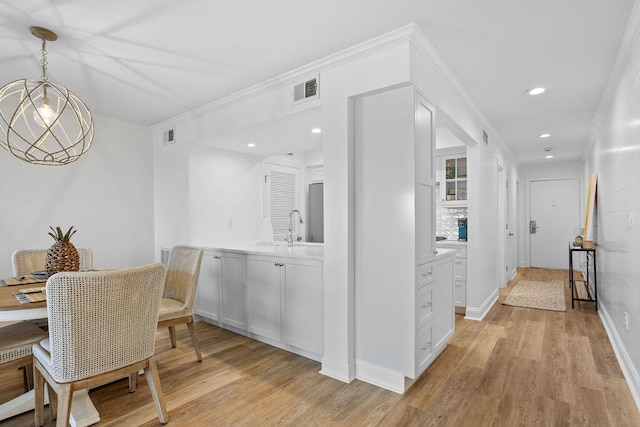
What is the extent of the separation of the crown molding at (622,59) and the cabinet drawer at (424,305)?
6.86ft

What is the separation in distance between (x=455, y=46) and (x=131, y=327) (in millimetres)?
2721

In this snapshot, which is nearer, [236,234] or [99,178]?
[99,178]

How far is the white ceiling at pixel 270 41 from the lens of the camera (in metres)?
2.01

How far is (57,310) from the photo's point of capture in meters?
1.61

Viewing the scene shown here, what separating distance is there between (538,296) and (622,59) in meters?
3.61

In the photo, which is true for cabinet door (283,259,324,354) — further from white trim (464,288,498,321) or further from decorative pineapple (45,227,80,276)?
white trim (464,288,498,321)

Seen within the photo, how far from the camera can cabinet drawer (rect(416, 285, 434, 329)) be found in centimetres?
241

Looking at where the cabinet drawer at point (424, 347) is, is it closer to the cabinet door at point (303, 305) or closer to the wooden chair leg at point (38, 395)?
the cabinet door at point (303, 305)

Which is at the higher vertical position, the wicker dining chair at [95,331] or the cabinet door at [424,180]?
the cabinet door at [424,180]

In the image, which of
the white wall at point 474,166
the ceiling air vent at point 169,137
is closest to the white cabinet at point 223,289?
the ceiling air vent at point 169,137

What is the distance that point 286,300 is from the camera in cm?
303

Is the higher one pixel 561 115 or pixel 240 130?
pixel 561 115

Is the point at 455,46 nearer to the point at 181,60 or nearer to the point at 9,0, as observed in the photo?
the point at 181,60

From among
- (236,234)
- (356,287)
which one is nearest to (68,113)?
(236,234)
